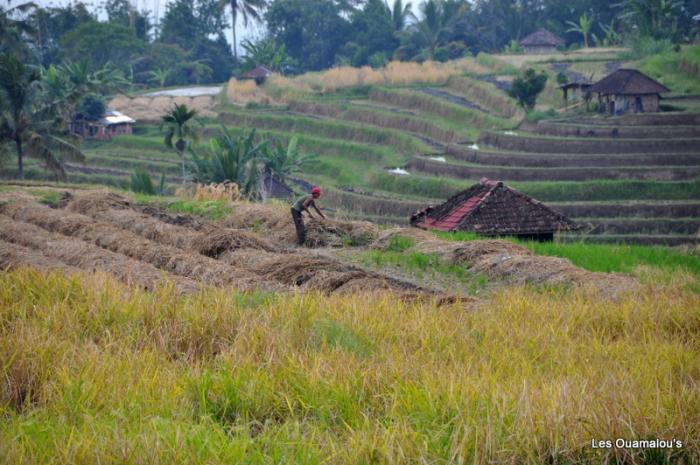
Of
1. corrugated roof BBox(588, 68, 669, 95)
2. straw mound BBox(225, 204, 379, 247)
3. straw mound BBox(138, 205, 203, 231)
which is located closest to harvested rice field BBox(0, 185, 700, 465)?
straw mound BBox(225, 204, 379, 247)

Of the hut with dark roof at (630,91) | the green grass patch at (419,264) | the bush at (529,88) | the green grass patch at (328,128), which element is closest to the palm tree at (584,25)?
the bush at (529,88)

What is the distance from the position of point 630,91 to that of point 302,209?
2251cm

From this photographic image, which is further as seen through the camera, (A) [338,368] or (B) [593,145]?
Result: (B) [593,145]

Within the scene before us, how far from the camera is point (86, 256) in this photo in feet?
34.2

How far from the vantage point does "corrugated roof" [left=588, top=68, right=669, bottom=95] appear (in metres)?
32.5

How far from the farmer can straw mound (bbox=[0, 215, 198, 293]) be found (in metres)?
2.50

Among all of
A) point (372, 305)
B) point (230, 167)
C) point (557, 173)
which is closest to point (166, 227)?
point (372, 305)

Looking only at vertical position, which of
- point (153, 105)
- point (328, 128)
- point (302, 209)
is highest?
point (302, 209)

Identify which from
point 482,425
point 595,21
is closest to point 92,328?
point 482,425

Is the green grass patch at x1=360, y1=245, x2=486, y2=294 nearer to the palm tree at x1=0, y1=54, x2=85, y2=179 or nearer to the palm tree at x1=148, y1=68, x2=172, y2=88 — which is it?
the palm tree at x1=0, y1=54, x2=85, y2=179

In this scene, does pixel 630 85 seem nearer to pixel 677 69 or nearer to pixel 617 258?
pixel 677 69

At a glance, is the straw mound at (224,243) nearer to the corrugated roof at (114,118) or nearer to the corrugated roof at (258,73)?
the corrugated roof at (114,118)

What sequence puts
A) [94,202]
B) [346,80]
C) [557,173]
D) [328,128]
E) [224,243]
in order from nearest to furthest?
[224,243], [94,202], [557,173], [328,128], [346,80]

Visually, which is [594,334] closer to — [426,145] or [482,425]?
[482,425]
